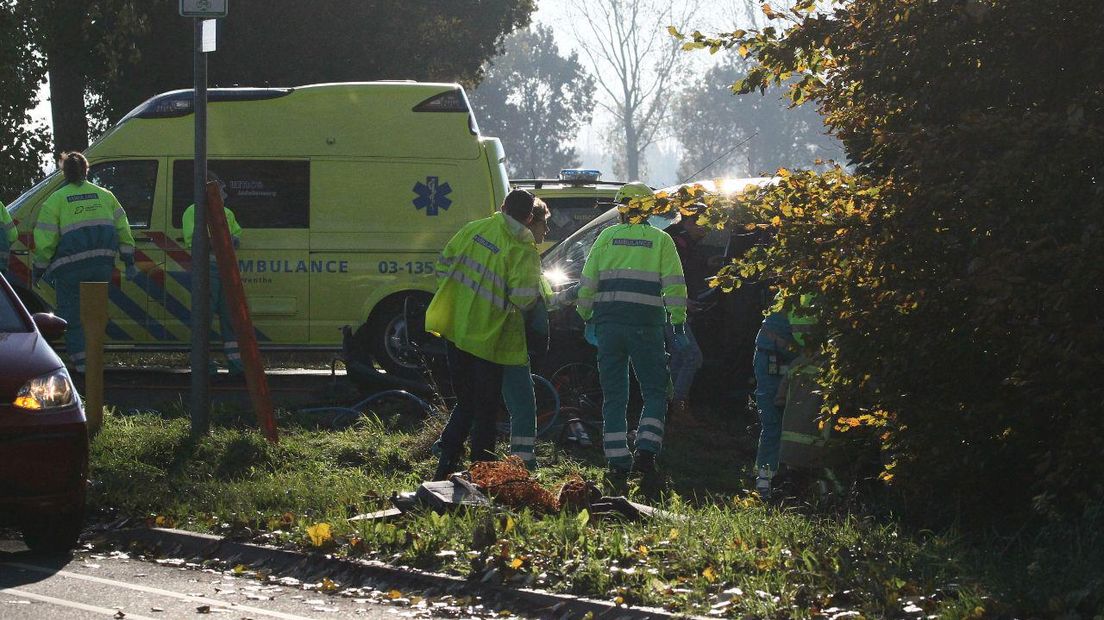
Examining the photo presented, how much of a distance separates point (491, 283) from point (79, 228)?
5202 mm

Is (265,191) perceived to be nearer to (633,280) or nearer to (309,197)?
(309,197)

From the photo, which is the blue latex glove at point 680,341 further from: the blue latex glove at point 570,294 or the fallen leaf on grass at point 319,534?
the fallen leaf on grass at point 319,534

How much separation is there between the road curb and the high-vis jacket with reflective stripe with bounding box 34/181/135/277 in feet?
17.7

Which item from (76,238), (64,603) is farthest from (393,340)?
(64,603)

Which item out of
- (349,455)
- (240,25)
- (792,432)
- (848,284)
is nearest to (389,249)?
(349,455)

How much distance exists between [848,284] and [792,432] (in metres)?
A: 1.46

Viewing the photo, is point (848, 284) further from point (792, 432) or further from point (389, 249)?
point (389, 249)

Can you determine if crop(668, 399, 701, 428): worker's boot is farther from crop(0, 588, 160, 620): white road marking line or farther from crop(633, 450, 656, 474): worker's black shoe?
crop(0, 588, 160, 620): white road marking line

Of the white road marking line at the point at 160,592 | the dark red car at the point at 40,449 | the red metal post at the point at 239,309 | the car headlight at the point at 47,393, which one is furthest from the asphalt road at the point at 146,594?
the red metal post at the point at 239,309

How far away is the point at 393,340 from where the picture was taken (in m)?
13.7

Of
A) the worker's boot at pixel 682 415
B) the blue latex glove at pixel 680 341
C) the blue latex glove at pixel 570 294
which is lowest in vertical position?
the worker's boot at pixel 682 415

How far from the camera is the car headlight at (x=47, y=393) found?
7.24 meters

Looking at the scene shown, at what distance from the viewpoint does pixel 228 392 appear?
13250 millimetres

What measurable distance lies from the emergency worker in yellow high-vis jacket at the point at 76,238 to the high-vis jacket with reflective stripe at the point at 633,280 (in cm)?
478
